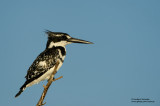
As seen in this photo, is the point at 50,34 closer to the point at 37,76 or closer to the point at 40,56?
the point at 40,56

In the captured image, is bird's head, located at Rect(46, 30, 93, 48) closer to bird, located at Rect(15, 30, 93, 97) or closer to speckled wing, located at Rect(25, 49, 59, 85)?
bird, located at Rect(15, 30, 93, 97)

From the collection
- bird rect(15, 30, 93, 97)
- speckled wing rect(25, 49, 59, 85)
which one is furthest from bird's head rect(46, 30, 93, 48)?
speckled wing rect(25, 49, 59, 85)

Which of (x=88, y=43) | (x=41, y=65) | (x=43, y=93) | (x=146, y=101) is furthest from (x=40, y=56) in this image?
(x=146, y=101)

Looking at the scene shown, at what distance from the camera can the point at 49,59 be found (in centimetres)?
1000

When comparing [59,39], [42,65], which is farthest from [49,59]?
[59,39]

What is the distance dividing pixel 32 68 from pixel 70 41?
1804mm

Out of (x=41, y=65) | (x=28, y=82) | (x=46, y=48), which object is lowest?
(x=28, y=82)

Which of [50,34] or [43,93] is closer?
[43,93]

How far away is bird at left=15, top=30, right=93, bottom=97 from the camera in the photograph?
9.88m

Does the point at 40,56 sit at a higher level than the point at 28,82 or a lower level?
higher

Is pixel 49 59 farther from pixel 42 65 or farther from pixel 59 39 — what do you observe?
pixel 59 39

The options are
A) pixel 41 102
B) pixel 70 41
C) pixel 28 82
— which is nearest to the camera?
pixel 41 102

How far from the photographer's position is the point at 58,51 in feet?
33.3

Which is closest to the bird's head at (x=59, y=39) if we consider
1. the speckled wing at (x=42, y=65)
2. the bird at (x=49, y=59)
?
the bird at (x=49, y=59)
